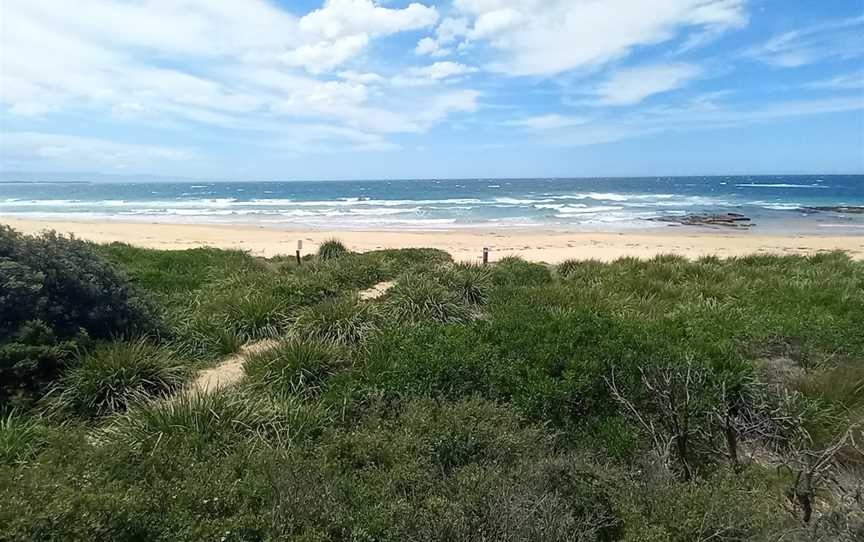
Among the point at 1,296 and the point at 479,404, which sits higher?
the point at 1,296

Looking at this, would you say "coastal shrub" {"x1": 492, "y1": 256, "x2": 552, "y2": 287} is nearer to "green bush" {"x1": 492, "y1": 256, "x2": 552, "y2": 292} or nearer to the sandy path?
"green bush" {"x1": 492, "y1": 256, "x2": 552, "y2": 292}

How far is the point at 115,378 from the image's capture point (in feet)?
17.5

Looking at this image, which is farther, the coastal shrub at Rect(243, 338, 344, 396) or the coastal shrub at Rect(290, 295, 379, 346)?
the coastal shrub at Rect(290, 295, 379, 346)

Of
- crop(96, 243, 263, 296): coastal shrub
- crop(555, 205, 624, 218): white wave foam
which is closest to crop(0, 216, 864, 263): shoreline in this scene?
crop(96, 243, 263, 296): coastal shrub

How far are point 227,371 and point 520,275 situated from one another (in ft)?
20.6

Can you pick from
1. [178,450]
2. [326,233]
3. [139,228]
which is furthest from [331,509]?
[139,228]

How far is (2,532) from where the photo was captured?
8.90 feet

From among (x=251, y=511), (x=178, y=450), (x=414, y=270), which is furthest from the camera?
(x=414, y=270)

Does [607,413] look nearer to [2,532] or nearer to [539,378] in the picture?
[539,378]

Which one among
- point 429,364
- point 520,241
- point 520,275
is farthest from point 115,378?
point 520,241

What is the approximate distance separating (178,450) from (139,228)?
29.9m


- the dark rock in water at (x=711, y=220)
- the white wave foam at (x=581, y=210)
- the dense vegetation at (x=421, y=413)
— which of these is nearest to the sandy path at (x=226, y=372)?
the dense vegetation at (x=421, y=413)

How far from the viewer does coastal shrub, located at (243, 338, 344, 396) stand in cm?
553

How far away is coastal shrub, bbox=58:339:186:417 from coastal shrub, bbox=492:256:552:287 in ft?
19.8
